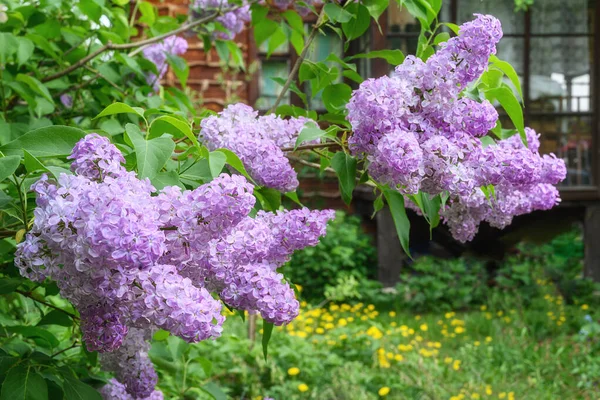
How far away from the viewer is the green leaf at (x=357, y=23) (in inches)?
55.2

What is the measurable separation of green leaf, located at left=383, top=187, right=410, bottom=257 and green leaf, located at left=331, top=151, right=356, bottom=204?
86 millimetres

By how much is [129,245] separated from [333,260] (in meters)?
5.00

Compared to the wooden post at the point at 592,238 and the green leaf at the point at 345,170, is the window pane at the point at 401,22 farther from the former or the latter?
the green leaf at the point at 345,170

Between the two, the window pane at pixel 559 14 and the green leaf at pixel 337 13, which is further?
the window pane at pixel 559 14

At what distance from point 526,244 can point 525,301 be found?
80cm

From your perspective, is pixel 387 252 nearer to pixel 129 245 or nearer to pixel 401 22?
pixel 401 22

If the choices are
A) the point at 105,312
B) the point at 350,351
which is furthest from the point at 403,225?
the point at 350,351

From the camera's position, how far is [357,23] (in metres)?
1.41

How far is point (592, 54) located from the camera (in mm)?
5961

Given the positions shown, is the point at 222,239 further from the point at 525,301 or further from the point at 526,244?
the point at 526,244

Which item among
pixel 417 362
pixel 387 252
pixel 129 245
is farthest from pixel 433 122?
pixel 387 252

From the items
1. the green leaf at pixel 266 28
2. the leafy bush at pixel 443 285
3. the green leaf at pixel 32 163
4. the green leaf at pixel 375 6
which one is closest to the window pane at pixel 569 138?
the leafy bush at pixel 443 285

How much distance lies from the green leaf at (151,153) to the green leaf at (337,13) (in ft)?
1.83

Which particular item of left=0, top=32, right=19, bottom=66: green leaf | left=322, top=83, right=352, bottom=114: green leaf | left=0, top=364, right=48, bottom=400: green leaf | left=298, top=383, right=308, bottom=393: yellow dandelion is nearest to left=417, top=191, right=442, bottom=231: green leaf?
left=322, top=83, right=352, bottom=114: green leaf
